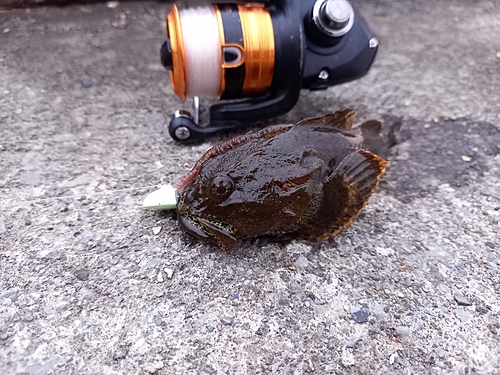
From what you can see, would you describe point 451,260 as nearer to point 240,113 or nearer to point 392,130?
point 392,130

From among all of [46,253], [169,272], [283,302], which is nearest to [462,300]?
[283,302]

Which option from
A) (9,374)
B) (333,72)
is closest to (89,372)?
(9,374)

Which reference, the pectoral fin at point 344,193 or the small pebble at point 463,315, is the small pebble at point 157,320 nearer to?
the pectoral fin at point 344,193

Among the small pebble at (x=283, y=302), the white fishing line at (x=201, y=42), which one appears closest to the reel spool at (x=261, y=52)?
the white fishing line at (x=201, y=42)

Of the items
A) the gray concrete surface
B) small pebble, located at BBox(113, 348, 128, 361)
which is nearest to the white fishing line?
the gray concrete surface

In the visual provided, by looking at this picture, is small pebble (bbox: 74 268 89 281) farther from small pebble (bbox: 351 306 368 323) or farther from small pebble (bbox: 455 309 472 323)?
small pebble (bbox: 455 309 472 323)

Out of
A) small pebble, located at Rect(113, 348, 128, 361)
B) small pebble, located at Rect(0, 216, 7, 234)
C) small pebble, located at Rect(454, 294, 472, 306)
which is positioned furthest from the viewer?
small pebble, located at Rect(0, 216, 7, 234)
